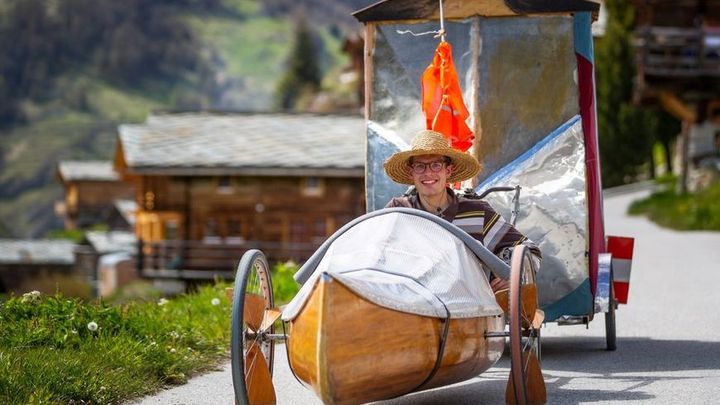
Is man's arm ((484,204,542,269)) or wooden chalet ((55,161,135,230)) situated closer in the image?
man's arm ((484,204,542,269))

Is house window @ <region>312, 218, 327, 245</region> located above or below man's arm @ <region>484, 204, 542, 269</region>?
above

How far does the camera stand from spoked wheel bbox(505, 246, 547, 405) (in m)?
7.17

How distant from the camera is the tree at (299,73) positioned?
124062 millimetres

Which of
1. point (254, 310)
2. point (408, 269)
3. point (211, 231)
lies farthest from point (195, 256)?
point (408, 269)

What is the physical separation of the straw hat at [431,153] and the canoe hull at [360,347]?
1508mm

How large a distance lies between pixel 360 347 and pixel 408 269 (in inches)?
29.8

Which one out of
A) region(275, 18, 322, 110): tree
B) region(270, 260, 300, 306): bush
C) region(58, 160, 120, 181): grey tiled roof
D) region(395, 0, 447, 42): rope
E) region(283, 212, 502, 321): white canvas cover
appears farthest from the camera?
region(275, 18, 322, 110): tree

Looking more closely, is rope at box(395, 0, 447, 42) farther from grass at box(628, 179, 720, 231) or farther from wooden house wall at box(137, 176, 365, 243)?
wooden house wall at box(137, 176, 365, 243)

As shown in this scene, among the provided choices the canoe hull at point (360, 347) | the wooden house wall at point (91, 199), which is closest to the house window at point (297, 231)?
the canoe hull at point (360, 347)

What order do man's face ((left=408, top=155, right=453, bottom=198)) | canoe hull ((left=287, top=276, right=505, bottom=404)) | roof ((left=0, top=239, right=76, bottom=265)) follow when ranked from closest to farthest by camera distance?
canoe hull ((left=287, top=276, right=505, bottom=404)) < man's face ((left=408, top=155, right=453, bottom=198)) < roof ((left=0, top=239, right=76, bottom=265))

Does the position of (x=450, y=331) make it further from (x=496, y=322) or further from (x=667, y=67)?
(x=667, y=67)

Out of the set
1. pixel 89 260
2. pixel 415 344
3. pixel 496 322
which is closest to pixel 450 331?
pixel 415 344

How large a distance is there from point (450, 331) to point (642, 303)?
7627mm

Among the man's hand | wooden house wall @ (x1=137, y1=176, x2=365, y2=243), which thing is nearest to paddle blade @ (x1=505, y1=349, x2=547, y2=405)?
the man's hand
